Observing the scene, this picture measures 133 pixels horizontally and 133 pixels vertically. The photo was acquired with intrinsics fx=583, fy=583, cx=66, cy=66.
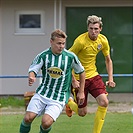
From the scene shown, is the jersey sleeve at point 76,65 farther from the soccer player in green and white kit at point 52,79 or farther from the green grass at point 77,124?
the green grass at point 77,124

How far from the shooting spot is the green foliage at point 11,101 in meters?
15.0

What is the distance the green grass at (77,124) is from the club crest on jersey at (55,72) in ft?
7.27

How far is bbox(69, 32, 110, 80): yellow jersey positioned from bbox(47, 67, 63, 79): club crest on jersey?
113 cm

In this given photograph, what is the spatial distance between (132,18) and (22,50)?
10.4ft

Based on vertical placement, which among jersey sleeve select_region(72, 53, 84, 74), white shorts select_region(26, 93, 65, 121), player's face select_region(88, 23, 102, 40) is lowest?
white shorts select_region(26, 93, 65, 121)

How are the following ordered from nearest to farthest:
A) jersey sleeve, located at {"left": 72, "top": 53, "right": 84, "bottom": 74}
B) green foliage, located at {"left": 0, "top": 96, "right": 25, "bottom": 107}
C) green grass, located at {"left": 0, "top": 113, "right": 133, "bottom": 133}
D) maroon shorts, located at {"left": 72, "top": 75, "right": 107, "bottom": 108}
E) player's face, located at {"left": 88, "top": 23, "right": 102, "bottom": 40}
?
jersey sleeve, located at {"left": 72, "top": 53, "right": 84, "bottom": 74}
player's face, located at {"left": 88, "top": 23, "right": 102, "bottom": 40}
maroon shorts, located at {"left": 72, "top": 75, "right": 107, "bottom": 108}
green grass, located at {"left": 0, "top": 113, "right": 133, "bottom": 133}
green foliage, located at {"left": 0, "top": 96, "right": 25, "bottom": 107}

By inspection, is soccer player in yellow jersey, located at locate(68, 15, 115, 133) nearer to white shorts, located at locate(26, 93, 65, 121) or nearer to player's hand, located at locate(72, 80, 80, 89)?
player's hand, located at locate(72, 80, 80, 89)

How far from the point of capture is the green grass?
10.8 meters

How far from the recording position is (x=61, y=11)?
632 inches

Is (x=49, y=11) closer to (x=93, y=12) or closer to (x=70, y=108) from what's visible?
(x=93, y=12)

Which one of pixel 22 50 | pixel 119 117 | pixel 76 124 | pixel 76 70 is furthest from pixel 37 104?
pixel 22 50

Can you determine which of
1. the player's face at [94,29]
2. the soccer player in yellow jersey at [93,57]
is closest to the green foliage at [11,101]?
the soccer player in yellow jersey at [93,57]

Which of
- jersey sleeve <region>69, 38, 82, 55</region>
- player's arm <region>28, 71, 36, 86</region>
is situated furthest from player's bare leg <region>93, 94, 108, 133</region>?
player's arm <region>28, 71, 36, 86</region>

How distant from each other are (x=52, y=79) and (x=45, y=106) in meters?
0.43
